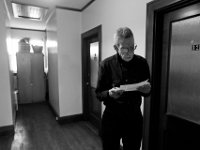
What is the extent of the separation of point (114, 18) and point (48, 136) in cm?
244

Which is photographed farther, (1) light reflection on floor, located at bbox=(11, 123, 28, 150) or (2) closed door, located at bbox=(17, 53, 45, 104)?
(2) closed door, located at bbox=(17, 53, 45, 104)

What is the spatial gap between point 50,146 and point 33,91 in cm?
311

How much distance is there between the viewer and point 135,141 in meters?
1.19

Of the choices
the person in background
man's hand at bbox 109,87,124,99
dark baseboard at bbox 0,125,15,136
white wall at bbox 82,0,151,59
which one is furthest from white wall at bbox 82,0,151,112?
dark baseboard at bbox 0,125,15,136

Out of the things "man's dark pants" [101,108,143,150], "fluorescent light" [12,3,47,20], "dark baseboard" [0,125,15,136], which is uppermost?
"fluorescent light" [12,3,47,20]

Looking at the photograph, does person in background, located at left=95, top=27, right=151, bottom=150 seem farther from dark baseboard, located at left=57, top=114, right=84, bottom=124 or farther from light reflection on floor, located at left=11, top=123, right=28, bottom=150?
dark baseboard, located at left=57, top=114, right=84, bottom=124

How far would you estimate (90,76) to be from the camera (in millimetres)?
3443

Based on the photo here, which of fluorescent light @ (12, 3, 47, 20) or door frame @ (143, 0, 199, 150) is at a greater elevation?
fluorescent light @ (12, 3, 47, 20)

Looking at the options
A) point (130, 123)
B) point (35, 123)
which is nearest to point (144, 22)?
point (130, 123)

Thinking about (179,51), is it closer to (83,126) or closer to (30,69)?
(83,126)

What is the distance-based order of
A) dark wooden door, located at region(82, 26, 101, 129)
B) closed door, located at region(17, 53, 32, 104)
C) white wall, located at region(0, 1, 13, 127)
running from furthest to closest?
closed door, located at region(17, 53, 32, 104) < dark wooden door, located at region(82, 26, 101, 129) < white wall, located at region(0, 1, 13, 127)

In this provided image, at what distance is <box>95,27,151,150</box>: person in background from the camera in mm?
1080

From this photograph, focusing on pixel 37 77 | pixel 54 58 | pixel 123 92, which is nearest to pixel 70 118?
pixel 54 58

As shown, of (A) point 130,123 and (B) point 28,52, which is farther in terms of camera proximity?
(B) point 28,52
